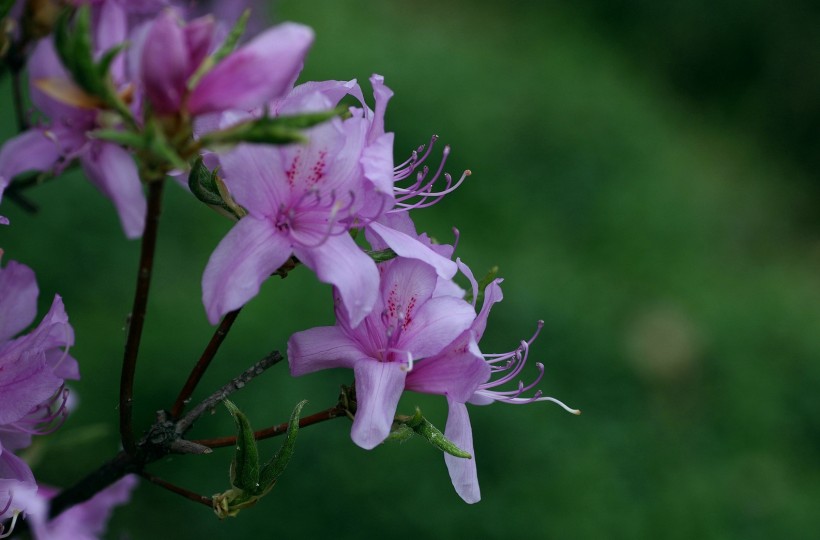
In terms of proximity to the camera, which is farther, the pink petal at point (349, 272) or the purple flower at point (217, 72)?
the pink petal at point (349, 272)

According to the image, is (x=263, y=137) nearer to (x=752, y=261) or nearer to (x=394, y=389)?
(x=394, y=389)

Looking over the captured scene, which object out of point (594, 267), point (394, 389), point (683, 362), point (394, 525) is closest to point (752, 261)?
point (594, 267)

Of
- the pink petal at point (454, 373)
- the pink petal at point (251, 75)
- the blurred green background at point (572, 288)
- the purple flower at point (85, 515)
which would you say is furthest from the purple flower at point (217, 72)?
the blurred green background at point (572, 288)

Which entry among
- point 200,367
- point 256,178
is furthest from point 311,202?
point 200,367

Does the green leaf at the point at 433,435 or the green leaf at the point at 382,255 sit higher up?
the green leaf at the point at 382,255

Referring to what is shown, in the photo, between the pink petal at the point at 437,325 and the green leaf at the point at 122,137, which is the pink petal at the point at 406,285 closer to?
the pink petal at the point at 437,325

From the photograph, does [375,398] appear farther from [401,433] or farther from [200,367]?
[200,367]
